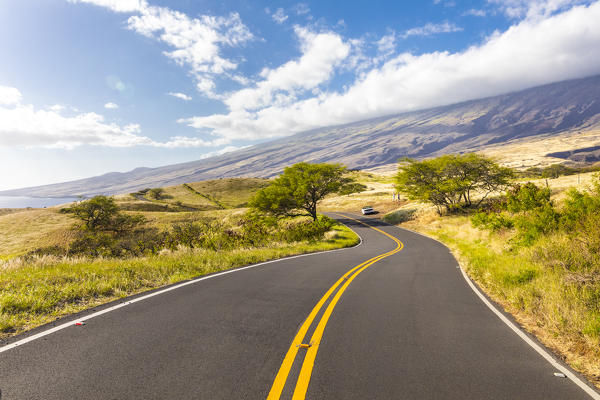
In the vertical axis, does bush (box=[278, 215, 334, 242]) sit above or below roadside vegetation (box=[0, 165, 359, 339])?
below

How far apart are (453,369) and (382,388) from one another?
1173 millimetres

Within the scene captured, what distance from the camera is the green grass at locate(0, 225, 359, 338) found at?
4.51 m

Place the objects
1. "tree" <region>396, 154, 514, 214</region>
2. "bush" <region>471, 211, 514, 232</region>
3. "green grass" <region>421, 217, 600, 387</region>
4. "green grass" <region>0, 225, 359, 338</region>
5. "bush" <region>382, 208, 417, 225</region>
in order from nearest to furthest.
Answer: "green grass" <region>421, 217, 600, 387</region> → "green grass" <region>0, 225, 359, 338</region> → "bush" <region>471, 211, 514, 232</region> → "tree" <region>396, 154, 514, 214</region> → "bush" <region>382, 208, 417, 225</region>

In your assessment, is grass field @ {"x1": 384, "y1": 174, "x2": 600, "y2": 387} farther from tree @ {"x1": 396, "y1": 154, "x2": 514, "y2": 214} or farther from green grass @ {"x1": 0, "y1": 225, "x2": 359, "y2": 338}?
tree @ {"x1": 396, "y1": 154, "x2": 514, "y2": 214}

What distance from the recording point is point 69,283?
19.1 ft

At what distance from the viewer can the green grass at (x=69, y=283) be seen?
4.51 m

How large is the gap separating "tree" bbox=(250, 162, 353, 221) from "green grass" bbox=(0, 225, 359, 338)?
75.8ft

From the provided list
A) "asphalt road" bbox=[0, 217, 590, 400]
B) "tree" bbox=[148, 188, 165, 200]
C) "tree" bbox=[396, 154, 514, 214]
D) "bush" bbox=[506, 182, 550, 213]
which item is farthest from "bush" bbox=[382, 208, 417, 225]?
"tree" bbox=[148, 188, 165, 200]

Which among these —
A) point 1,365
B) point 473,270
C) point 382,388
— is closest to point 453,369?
point 382,388

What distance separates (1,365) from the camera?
122 inches

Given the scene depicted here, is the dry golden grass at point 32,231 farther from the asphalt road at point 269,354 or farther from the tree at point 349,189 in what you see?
the tree at point 349,189

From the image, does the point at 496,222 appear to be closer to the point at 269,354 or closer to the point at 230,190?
→ the point at 269,354

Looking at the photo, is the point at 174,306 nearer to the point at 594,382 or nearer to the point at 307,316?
the point at 307,316

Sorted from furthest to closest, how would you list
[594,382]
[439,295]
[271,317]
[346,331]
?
[439,295], [271,317], [346,331], [594,382]
